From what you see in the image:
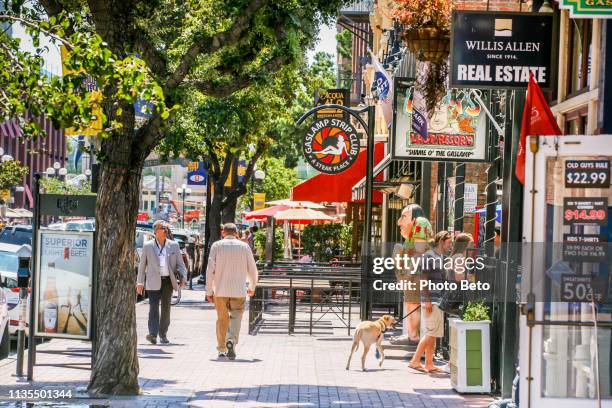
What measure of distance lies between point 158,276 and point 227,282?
2104 mm

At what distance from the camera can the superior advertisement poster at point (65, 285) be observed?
12.5 meters

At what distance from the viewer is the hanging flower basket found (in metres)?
13.3

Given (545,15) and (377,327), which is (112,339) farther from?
(545,15)

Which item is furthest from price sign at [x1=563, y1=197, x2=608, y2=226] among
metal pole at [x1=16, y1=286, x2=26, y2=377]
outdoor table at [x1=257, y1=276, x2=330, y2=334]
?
outdoor table at [x1=257, y1=276, x2=330, y2=334]

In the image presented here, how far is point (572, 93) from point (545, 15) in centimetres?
79

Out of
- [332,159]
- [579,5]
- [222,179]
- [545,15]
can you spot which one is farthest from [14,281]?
[222,179]

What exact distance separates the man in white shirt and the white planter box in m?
4.37

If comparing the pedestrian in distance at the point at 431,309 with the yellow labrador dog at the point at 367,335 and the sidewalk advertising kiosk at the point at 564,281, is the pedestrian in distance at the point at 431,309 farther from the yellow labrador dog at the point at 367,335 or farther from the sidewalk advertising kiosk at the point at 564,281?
the sidewalk advertising kiosk at the point at 564,281

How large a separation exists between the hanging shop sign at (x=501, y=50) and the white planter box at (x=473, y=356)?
9.19 feet

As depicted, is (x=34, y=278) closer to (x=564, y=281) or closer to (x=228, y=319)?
(x=228, y=319)

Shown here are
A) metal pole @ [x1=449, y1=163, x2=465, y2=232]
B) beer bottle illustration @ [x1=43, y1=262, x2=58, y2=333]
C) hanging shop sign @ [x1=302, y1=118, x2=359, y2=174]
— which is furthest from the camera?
hanging shop sign @ [x1=302, y1=118, x2=359, y2=174]

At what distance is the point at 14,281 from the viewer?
1716 centimetres

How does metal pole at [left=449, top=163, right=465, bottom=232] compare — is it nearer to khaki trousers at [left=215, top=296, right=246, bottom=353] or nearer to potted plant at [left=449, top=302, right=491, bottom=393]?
khaki trousers at [left=215, top=296, right=246, bottom=353]

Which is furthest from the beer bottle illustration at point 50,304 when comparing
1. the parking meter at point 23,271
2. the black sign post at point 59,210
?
the parking meter at point 23,271
